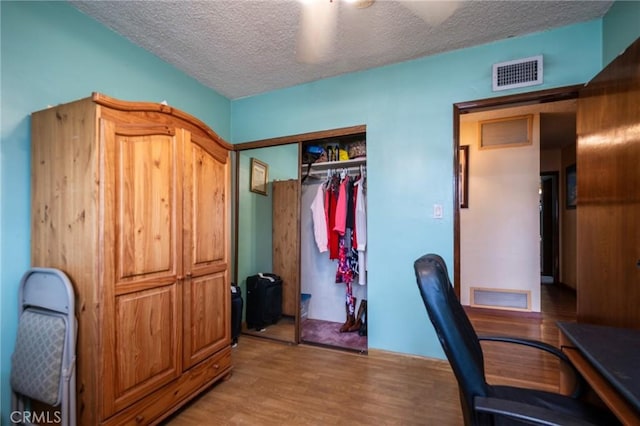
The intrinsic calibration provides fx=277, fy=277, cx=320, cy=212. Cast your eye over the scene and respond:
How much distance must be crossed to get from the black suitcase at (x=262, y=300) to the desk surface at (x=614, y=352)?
250 cm

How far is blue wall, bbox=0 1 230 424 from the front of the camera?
1474 millimetres

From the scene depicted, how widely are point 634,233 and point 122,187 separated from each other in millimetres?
2548

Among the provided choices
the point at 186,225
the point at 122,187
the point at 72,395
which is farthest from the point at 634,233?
the point at 72,395

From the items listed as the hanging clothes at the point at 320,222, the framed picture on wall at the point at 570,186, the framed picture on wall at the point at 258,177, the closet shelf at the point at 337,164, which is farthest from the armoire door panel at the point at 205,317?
the framed picture on wall at the point at 570,186

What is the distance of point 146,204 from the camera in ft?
5.03

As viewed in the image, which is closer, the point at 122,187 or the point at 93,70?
the point at 122,187

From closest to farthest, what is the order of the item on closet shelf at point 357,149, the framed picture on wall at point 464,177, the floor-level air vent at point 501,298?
1. the item on closet shelf at point 357,149
2. the floor-level air vent at point 501,298
3. the framed picture on wall at point 464,177

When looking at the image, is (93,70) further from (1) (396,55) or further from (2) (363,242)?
(2) (363,242)

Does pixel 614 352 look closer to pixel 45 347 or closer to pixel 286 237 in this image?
pixel 45 347

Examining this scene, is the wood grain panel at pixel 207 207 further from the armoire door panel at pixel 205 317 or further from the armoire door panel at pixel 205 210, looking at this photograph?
the armoire door panel at pixel 205 317

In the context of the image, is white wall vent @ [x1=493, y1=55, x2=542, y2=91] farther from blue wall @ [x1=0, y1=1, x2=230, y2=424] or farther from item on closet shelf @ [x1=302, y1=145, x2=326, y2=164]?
blue wall @ [x1=0, y1=1, x2=230, y2=424]

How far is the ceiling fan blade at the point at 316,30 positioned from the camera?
180cm

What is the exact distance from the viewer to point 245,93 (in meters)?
3.01

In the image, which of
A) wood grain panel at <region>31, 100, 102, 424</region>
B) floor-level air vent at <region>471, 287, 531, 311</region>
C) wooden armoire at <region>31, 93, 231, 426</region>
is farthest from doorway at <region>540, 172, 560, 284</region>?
wood grain panel at <region>31, 100, 102, 424</region>
